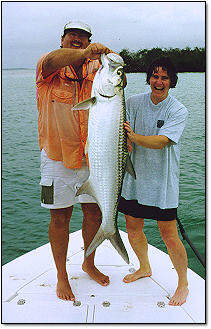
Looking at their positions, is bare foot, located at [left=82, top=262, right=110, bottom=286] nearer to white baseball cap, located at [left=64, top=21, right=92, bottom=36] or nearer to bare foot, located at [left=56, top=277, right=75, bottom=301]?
bare foot, located at [left=56, top=277, right=75, bottom=301]

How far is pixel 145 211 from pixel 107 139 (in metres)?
0.92

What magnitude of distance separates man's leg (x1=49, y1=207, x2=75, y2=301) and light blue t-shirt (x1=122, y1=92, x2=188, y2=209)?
0.66 metres

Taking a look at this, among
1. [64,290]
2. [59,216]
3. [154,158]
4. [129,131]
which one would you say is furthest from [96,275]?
[129,131]

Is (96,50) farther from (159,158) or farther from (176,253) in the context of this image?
(176,253)

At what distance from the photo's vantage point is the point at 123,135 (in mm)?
2326

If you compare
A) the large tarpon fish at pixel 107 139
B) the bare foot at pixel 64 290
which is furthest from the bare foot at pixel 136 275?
the large tarpon fish at pixel 107 139

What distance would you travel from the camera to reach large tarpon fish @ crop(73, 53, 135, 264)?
7.14ft

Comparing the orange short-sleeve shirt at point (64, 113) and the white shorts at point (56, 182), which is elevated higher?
the orange short-sleeve shirt at point (64, 113)

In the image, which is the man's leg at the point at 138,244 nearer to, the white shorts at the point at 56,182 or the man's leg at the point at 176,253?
the man's leg at the point at 176,253

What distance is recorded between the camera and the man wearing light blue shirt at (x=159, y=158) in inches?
102

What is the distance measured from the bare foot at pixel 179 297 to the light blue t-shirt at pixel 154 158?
79 centimetres

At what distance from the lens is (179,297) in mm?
2930

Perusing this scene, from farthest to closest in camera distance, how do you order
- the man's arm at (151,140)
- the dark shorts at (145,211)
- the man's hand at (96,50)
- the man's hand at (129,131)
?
the dark shorts at (145,211), the man's arm at (151,140), the man's hand at (129,131), the man's hand at (96,50)

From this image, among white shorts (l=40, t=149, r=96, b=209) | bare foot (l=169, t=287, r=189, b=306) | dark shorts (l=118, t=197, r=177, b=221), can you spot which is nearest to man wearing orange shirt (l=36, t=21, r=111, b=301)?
white shorts (l=40, t=149, r=96, b=209)
